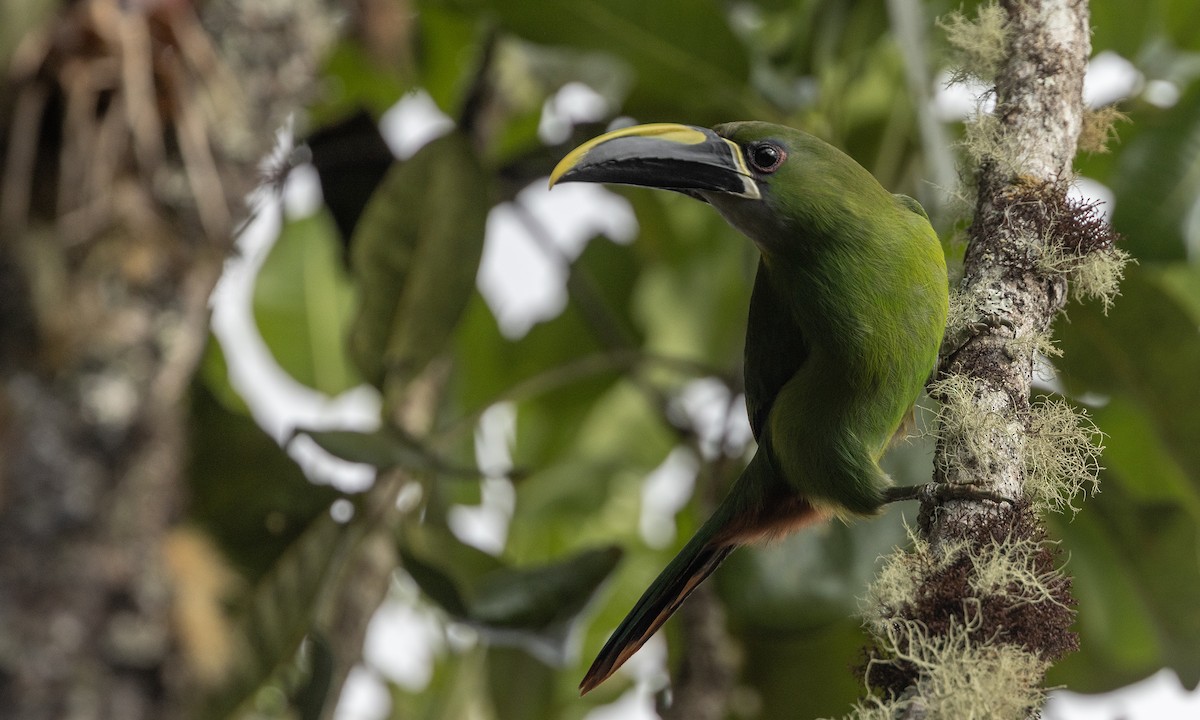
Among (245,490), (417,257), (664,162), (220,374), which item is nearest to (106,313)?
(220,374)

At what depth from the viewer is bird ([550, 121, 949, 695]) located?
41.2 inches

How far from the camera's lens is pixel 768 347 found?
1.26m

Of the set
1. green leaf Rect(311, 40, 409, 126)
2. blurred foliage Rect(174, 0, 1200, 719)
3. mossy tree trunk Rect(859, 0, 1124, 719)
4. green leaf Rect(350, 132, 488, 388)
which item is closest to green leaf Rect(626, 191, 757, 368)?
blurred foliage Rect(174, 0, 1200, 719)

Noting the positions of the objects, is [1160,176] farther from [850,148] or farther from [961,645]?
[961,645]

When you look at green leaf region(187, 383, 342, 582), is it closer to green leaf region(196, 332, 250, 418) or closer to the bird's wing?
green leaf region(196, 332, 250, 418)

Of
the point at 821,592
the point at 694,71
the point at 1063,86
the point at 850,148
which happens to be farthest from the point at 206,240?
the point at 1063,86

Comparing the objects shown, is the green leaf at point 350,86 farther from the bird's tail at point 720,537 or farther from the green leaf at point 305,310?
the bird's tail at point 720,537

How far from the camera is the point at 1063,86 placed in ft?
2.93

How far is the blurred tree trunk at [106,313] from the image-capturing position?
7.92ft

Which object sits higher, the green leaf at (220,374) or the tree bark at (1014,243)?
the tree bark at (1014,243)

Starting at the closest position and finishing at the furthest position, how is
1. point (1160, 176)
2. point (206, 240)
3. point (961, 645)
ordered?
point (961, 645), point (1160, 176), point (206, 240)

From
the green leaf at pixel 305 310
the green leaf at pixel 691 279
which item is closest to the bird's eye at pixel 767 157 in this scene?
the green leaf at pixel 691 279

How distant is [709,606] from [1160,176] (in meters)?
0.94

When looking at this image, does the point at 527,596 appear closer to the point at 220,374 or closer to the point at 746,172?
the point at 746,172
